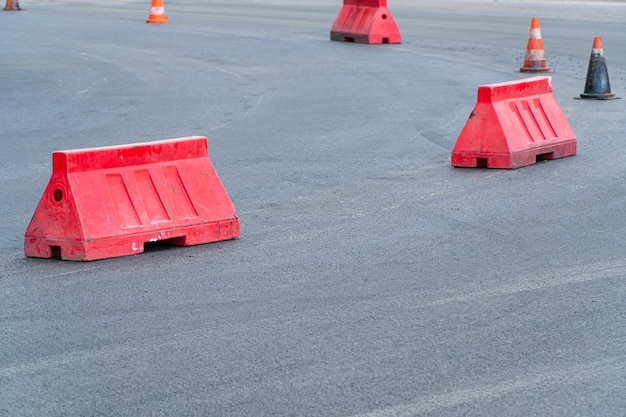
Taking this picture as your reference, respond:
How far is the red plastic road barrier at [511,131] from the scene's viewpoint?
10562 mm

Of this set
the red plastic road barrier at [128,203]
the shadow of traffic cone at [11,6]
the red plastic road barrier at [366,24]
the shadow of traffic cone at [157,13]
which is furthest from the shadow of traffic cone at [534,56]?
the shadow of traffic cone at [11,6]

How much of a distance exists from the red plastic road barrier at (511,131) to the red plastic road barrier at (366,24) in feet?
43.2

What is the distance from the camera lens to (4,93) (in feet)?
54.5

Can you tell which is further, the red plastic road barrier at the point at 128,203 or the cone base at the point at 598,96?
the cone base at the point at 598,96

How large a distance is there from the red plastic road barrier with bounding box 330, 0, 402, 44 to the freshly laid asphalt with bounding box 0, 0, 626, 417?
798cm

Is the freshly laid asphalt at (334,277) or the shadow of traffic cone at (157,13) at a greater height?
the freshly laid asphalt at (334,277)

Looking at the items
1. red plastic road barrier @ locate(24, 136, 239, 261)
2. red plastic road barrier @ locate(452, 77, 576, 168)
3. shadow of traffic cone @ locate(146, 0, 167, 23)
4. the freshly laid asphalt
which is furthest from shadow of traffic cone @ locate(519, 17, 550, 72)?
shadow of traffic cone @ locate(146, 0, 167, 23)

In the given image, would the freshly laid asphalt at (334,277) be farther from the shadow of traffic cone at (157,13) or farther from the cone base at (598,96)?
the shadow of traffic cone at (157,13)

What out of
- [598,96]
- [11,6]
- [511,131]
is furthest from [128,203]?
[11,6]

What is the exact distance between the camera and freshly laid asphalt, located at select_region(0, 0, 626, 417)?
5.02 m

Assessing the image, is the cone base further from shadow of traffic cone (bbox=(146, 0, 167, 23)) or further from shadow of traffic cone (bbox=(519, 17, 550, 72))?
shadow of traffic cone (bbox=(146, 0, 167, 23))

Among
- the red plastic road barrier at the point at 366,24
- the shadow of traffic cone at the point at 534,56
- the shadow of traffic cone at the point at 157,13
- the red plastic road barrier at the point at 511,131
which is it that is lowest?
the shadow of traffic cone at the point at 157,13

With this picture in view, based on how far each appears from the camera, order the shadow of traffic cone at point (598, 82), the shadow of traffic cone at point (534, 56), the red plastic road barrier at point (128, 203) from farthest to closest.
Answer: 1. the shadow of traffic cone at point (534, 56)
2. the shadow of traffic cone at point (598, 82)
3. the red plastic road barrier at point (128, 203)

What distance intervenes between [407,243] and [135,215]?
1.77m
